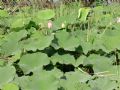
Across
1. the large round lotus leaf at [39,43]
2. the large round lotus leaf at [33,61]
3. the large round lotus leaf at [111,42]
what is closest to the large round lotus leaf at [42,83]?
the large round lotus leaf at [33,61]

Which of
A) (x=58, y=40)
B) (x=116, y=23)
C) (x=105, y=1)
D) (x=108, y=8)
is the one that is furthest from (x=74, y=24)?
(x=105, y=1)

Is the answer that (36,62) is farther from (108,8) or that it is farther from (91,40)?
(108,8)

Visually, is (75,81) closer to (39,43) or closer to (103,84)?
(103,84)

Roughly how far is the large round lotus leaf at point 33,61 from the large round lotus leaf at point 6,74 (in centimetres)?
14

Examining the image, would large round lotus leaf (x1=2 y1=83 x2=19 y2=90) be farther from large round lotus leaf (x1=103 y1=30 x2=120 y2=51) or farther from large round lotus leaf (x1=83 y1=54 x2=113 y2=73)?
large round lotus leaf (x1=103 y1=30 x2=120 y2=51)

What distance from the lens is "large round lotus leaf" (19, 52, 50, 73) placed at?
6.56ft

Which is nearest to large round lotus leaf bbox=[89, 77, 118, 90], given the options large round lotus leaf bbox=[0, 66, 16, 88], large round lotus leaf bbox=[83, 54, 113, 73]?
large round lotus leaf bbox=[83, 54, 113, 73]

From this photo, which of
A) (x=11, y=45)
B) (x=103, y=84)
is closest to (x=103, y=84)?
(x=103, y=84)

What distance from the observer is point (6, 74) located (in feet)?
6.14

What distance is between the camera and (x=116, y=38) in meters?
2.15

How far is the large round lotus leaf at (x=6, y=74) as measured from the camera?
72.4 inches

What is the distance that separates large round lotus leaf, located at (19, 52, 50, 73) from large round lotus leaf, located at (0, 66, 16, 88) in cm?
14

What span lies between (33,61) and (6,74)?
20 cm

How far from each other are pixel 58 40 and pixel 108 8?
128 centimetres
